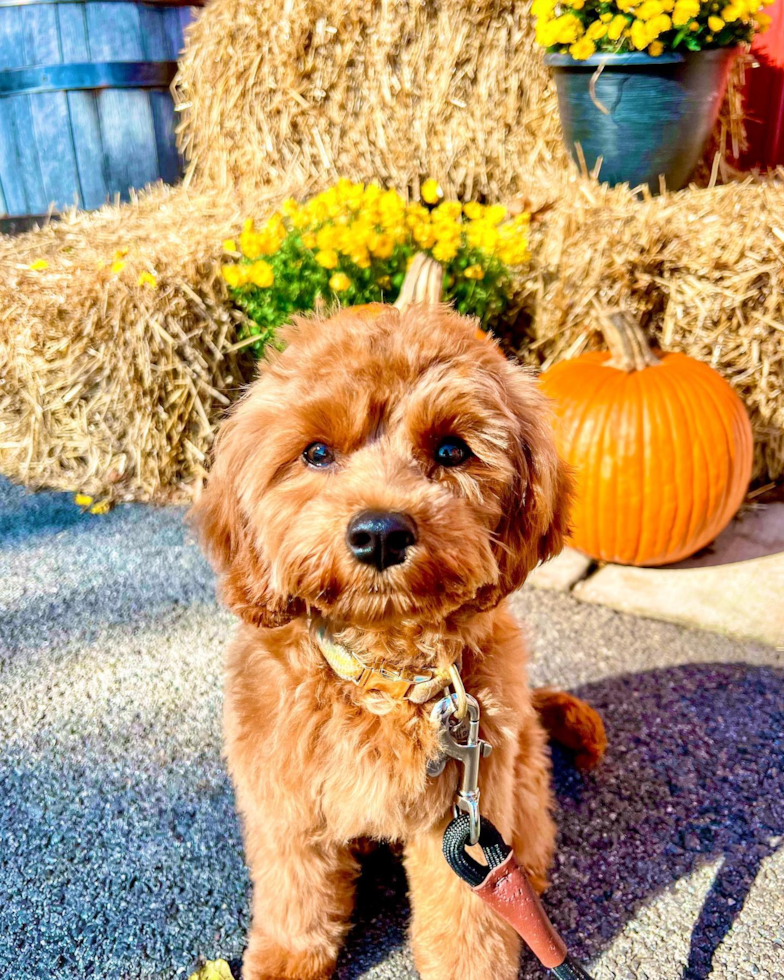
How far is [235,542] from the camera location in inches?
71.5

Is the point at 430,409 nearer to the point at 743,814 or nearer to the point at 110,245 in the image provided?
the point at 743,814

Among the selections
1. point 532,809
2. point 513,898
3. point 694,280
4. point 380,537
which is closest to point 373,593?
point 380,537

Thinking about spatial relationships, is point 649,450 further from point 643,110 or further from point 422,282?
point 643,110

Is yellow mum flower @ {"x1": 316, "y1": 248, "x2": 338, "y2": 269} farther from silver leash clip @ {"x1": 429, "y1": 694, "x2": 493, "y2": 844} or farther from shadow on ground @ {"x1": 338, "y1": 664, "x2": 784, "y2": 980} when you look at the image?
silver leash clip @ {"x1": 429, "y1": 694, "x2": 493, "y2": 844}

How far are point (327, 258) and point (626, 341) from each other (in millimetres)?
1497

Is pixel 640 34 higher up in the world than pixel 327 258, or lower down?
higher up

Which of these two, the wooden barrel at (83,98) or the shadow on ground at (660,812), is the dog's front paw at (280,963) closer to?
the shadow on ground at (660,812)

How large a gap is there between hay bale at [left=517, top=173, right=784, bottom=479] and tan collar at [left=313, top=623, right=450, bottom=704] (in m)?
2.93

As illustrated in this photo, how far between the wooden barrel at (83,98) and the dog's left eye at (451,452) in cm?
510

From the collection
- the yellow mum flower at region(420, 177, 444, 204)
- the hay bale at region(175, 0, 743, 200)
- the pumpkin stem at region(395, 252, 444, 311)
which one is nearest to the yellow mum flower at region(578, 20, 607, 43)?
the hay bale at region(175, 0, 743, 200)

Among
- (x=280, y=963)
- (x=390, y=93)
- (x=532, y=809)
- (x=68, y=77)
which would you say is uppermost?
(x=68, y=77)

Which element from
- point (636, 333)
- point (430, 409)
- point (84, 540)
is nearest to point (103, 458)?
point (84, 540)

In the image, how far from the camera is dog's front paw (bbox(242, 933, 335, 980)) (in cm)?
193

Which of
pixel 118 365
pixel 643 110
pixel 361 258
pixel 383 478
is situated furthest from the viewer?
pixel 643 110
